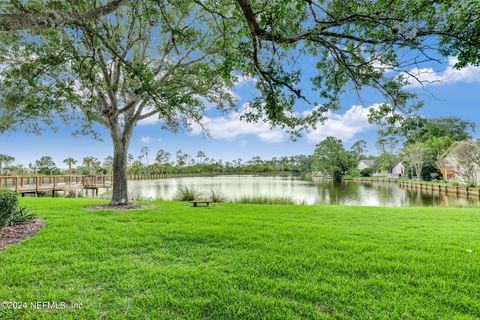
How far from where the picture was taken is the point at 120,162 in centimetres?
971

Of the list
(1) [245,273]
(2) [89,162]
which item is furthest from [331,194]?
(2) [89,162]

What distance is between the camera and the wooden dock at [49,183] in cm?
1655

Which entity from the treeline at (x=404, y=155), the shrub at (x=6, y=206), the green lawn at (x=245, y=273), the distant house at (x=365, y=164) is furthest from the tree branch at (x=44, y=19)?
the distant house at (x=365, y=164)

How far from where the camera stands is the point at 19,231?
517cm

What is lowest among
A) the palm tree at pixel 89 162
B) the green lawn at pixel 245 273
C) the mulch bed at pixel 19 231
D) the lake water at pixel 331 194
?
the lake water at pixel 331 194

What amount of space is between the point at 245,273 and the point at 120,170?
8239 mm

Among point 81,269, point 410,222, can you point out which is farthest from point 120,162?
point 410,222

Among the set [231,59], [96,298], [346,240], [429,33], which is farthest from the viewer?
[346,240]

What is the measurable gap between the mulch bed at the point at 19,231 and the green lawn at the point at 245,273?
291mm

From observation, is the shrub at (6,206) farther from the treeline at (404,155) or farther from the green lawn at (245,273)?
the treeline at (404,155)

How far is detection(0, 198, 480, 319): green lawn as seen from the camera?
239 cm

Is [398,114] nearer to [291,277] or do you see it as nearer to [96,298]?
[291,277]

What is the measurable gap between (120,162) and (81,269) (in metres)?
7.10

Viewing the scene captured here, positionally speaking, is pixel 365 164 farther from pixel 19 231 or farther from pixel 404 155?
pixel 19 231
